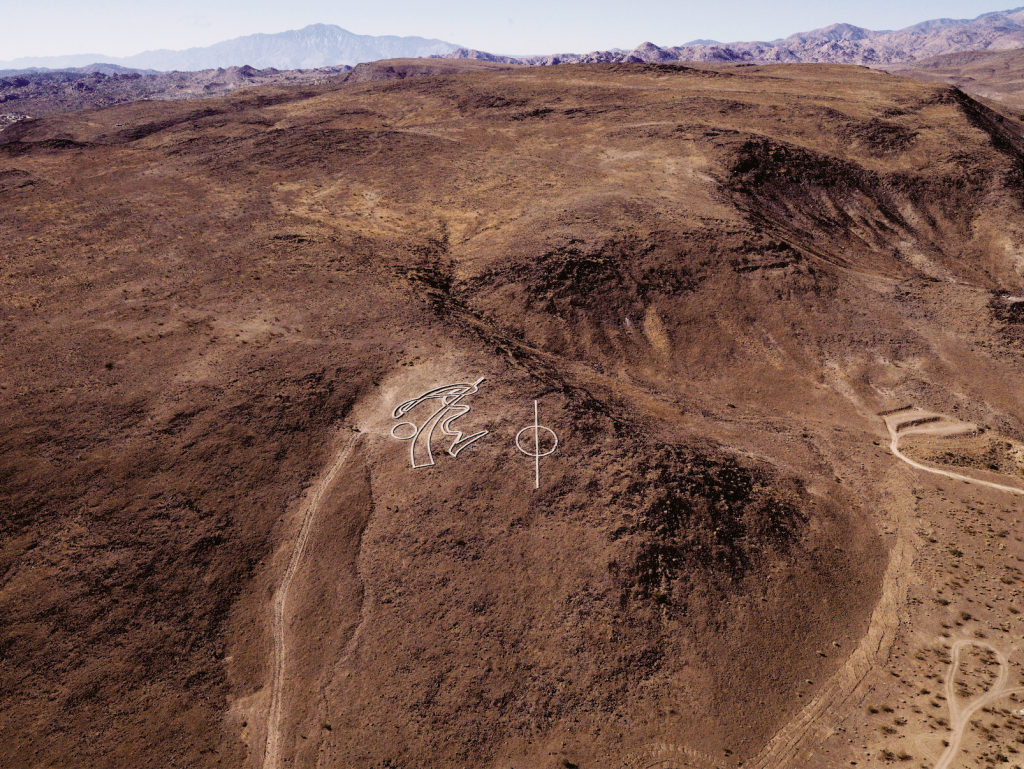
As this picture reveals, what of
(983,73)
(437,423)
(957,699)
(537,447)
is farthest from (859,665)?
(983,73)

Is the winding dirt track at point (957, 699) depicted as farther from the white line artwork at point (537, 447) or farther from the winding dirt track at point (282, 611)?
the winding dirt track at point (282, 611)

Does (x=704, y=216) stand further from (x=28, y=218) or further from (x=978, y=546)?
(x=28, y=218)

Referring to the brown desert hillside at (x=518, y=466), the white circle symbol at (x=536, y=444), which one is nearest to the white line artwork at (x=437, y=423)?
the brown desert hillside at (x=518, y=466)

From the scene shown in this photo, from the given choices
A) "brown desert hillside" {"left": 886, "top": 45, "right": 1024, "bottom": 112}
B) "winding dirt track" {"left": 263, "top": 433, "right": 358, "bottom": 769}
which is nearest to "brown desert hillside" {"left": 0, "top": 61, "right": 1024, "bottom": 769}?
"winding dirt track" {"left": 263, "top": 433, "right": 358, "bottom": 769}

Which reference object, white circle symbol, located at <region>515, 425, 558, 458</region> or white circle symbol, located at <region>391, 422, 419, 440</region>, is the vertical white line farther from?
white circle symbol, located at <region>391, 422, 419, 440</region>

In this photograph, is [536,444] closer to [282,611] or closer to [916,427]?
[282,611]
